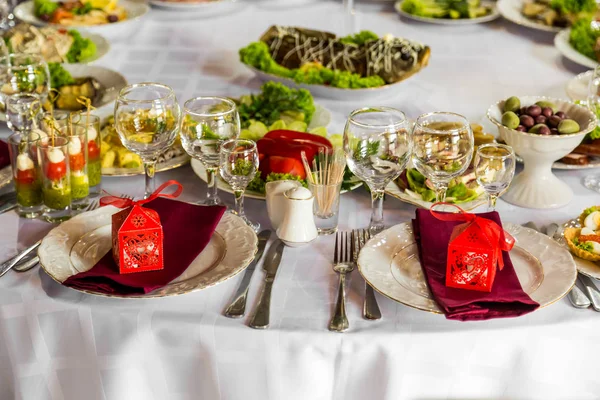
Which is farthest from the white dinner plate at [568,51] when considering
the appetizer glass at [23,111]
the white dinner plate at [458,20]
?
the appetizer glass at [23,111]

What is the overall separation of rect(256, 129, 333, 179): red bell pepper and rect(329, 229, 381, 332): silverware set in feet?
0.60

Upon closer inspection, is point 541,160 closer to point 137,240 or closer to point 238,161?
point 238,161

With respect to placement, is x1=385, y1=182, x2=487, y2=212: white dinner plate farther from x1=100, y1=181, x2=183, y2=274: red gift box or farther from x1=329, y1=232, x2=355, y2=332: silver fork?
x1=100, y1=181, x2=183, y2=274: red gift box

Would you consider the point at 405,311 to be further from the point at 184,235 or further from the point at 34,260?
the point at 34,260

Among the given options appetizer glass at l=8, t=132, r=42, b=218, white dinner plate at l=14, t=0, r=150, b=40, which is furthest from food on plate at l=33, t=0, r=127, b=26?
appetizer glass at l=8, t=132, r=42, b=218

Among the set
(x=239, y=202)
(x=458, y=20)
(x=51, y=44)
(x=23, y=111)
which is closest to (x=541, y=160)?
(x=239, y=202)

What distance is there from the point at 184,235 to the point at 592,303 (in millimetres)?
690

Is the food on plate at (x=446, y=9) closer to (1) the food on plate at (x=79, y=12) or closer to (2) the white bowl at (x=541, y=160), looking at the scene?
(1) the food on plate at (x=79, y=12)

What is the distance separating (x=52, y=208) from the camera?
4.78ft

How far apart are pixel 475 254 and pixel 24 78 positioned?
120 cm

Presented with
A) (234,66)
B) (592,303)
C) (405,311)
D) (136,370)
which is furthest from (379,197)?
(234,66)

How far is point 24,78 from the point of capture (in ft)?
6.01

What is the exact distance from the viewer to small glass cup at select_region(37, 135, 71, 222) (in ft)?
4.62

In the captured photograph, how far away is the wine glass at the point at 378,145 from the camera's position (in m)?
1.28
